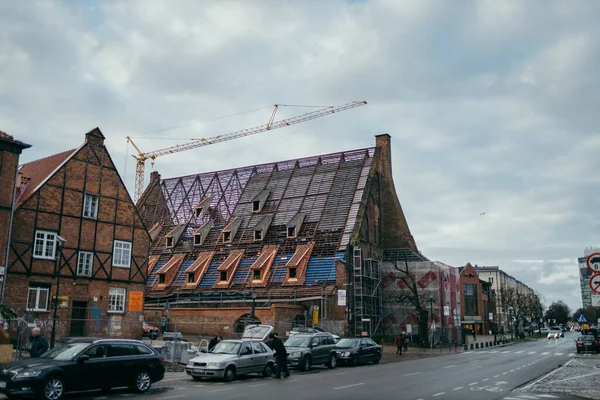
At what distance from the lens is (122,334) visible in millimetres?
35062

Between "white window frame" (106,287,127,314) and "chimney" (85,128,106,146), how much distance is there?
9.75 m

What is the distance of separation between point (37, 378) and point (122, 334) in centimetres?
2197

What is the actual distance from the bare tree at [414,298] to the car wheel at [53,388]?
3523 centimetres

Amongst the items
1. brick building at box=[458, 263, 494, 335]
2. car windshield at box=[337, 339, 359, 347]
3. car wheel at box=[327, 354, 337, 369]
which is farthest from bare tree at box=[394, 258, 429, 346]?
brick building at box=[458, 263, 494, 335]

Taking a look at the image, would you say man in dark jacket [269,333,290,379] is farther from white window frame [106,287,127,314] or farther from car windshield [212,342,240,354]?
white window frame [106,287,127,314]

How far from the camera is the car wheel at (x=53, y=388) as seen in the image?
1403cm

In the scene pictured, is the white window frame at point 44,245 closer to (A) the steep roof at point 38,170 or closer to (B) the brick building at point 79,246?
(B) the brick building at point 79,246

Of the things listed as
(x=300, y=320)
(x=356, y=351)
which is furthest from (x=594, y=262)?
(x=300, y=320)

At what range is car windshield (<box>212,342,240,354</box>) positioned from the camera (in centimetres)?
2144

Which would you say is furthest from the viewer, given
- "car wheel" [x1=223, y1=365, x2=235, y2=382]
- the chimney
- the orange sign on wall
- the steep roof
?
the orange sign on wall

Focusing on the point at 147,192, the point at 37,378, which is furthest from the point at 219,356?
the point at 147,192

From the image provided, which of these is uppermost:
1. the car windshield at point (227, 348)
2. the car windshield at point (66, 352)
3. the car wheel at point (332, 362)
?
the car windshield at point (66, 352)

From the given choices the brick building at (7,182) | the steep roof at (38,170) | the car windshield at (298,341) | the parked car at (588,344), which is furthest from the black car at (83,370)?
the parked car at (588,344)

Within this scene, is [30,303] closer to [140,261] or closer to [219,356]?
[140,261]
